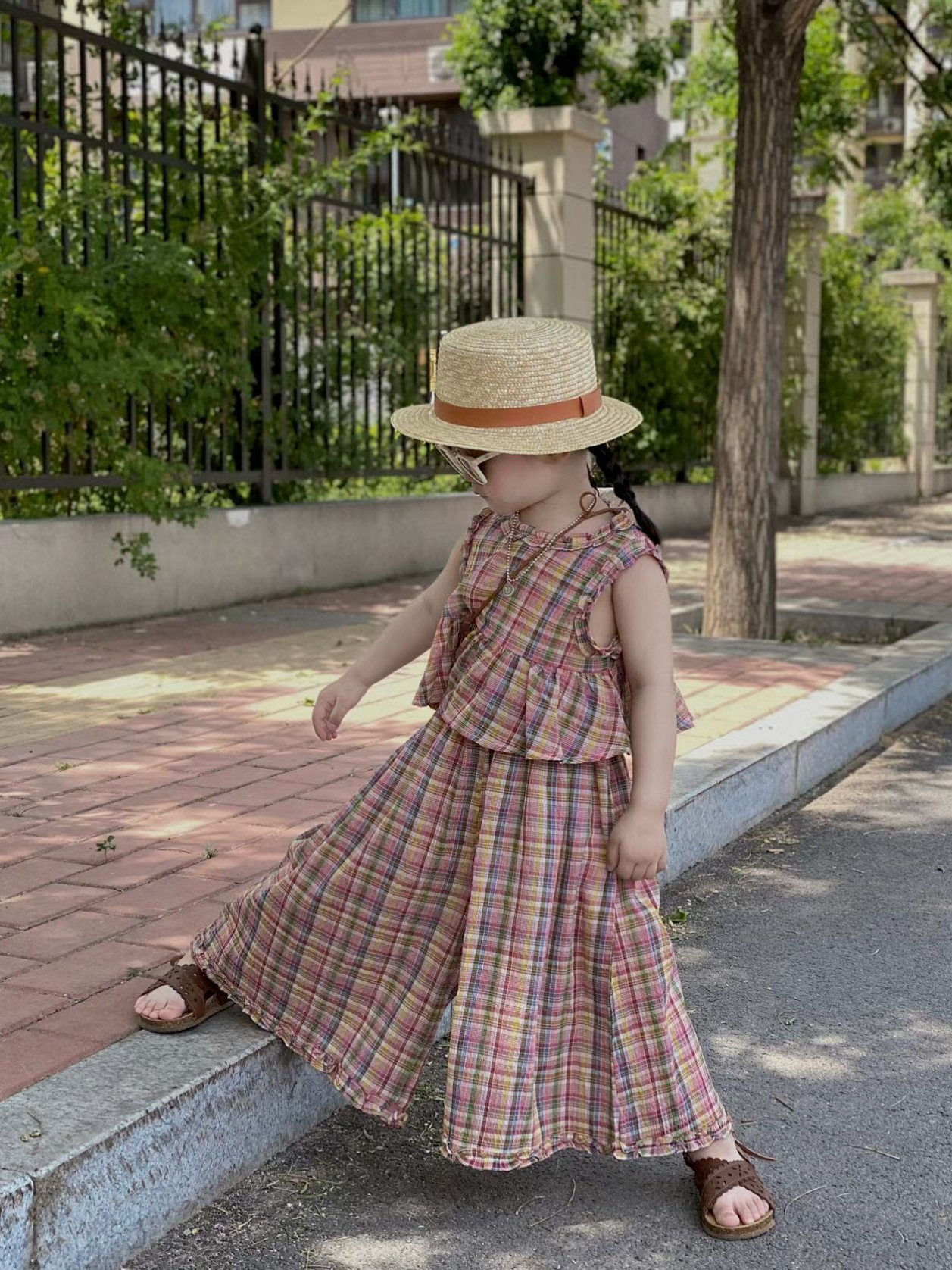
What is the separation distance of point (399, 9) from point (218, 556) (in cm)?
2903

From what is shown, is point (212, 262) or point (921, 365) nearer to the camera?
point (212, 262)

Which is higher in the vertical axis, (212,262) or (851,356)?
(212,262)

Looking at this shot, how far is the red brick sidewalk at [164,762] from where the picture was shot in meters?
3.27

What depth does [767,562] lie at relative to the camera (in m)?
8.00

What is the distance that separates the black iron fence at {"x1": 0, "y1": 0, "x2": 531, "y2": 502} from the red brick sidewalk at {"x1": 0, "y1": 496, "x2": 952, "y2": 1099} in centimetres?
103

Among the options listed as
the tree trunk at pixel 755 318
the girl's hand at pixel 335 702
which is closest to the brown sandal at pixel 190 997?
the girl's hand at pixel 335 702

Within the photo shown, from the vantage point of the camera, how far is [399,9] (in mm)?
35344

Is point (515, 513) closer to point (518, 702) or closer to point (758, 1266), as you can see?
point (518, 702)

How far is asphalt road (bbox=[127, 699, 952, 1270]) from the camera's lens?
2584 millimetres

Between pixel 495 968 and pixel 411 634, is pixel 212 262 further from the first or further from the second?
pixel 495 968

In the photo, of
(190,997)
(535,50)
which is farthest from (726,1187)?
(535,50)

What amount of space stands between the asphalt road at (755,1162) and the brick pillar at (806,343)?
1408 centimetres

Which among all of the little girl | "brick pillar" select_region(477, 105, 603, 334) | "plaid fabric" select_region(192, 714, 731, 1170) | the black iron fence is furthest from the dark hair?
"brick pillar" select_region(477, 105, 603, 334)

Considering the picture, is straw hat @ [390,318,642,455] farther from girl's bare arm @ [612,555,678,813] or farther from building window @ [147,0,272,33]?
building window @ [147,0,272,33]
